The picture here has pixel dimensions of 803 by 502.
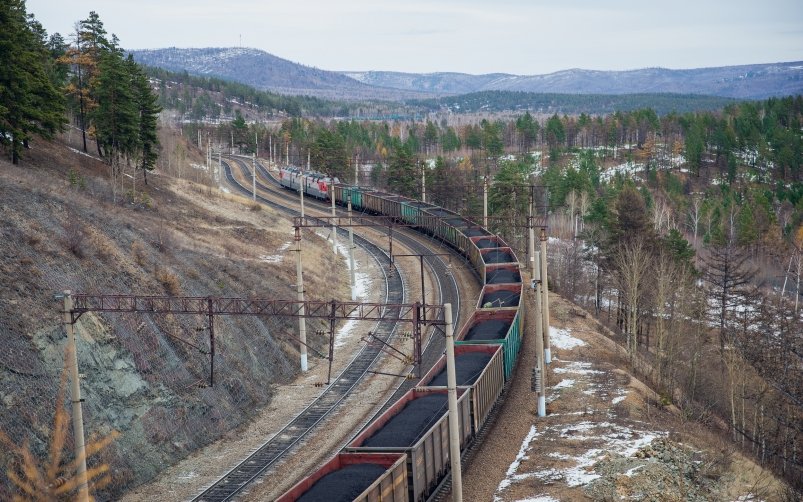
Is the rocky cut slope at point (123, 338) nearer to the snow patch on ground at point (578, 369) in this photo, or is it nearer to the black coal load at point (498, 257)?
the snow patch on ground at point (578, 369)

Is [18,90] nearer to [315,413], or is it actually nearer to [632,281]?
[315,413]

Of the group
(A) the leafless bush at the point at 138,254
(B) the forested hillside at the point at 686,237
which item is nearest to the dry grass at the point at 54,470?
(A) the leafless bush at the point at 138,254

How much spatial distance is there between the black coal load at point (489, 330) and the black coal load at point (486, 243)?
20611 millimetres

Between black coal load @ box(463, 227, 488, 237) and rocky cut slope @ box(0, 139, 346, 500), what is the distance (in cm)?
2006

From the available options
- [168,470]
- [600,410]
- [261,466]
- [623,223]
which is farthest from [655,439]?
[623,223]

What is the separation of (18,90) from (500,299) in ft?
114

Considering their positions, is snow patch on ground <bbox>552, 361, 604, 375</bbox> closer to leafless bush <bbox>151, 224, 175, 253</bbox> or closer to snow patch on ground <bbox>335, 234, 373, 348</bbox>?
snow patch on ground <bbox>335, 234, 373, 348</bbox>

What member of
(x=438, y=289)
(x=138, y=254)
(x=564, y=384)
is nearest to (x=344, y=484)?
(x=564, y=384)

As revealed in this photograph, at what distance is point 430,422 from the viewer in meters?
27.1

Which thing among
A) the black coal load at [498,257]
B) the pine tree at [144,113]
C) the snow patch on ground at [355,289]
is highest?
the pine tree at [144,113]

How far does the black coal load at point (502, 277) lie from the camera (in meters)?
51.5

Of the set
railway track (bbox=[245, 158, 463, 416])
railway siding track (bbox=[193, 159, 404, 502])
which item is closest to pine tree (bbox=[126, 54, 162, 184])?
railway track (bbox=[245, 158, 463, 416])

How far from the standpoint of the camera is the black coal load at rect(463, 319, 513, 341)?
3959cm

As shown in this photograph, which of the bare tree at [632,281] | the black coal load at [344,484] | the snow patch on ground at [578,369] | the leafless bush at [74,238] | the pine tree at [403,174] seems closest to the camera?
the black coal load at [344,484]
